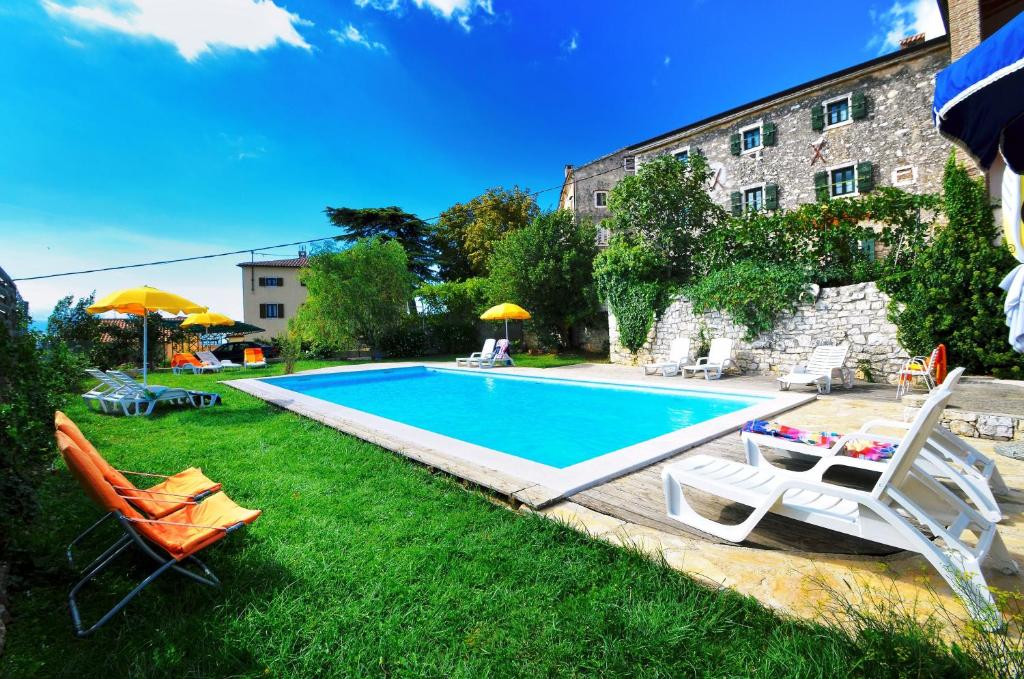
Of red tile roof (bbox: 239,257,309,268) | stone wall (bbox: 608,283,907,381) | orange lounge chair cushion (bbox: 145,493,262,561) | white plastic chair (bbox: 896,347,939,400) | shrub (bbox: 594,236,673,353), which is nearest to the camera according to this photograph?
orange lounge chair cushion (bbox: 145,493,262,561)

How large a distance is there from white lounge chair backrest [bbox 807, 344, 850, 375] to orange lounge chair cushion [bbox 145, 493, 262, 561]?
9.73 metres

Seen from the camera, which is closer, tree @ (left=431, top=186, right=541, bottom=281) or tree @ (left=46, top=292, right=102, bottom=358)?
tree @ (left=46, top=292, right=102, bottom=358)

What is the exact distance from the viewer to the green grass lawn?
178cm

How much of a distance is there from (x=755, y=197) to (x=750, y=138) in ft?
8.42

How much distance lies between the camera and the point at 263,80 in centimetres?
1783

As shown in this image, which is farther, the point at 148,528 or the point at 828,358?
the point at 828,358

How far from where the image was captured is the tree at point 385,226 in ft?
97.3

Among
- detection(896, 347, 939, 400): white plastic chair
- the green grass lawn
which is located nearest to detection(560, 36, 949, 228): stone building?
detection(896, 347, 939, 400): white plastic chair

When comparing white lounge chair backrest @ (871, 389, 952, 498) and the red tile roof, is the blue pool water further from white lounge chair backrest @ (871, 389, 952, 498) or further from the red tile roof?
the red tile roof

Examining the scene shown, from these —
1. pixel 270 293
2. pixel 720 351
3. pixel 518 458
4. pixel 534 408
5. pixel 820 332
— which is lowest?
pixel 534 408

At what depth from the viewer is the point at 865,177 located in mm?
16328

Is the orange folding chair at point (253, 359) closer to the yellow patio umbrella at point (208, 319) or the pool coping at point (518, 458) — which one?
the yellow patio umbrella at point (208, 319)

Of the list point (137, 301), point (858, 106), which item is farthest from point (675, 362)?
point (858, 106)

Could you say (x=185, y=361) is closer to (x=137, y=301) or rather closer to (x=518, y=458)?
(x=137, y=301)
